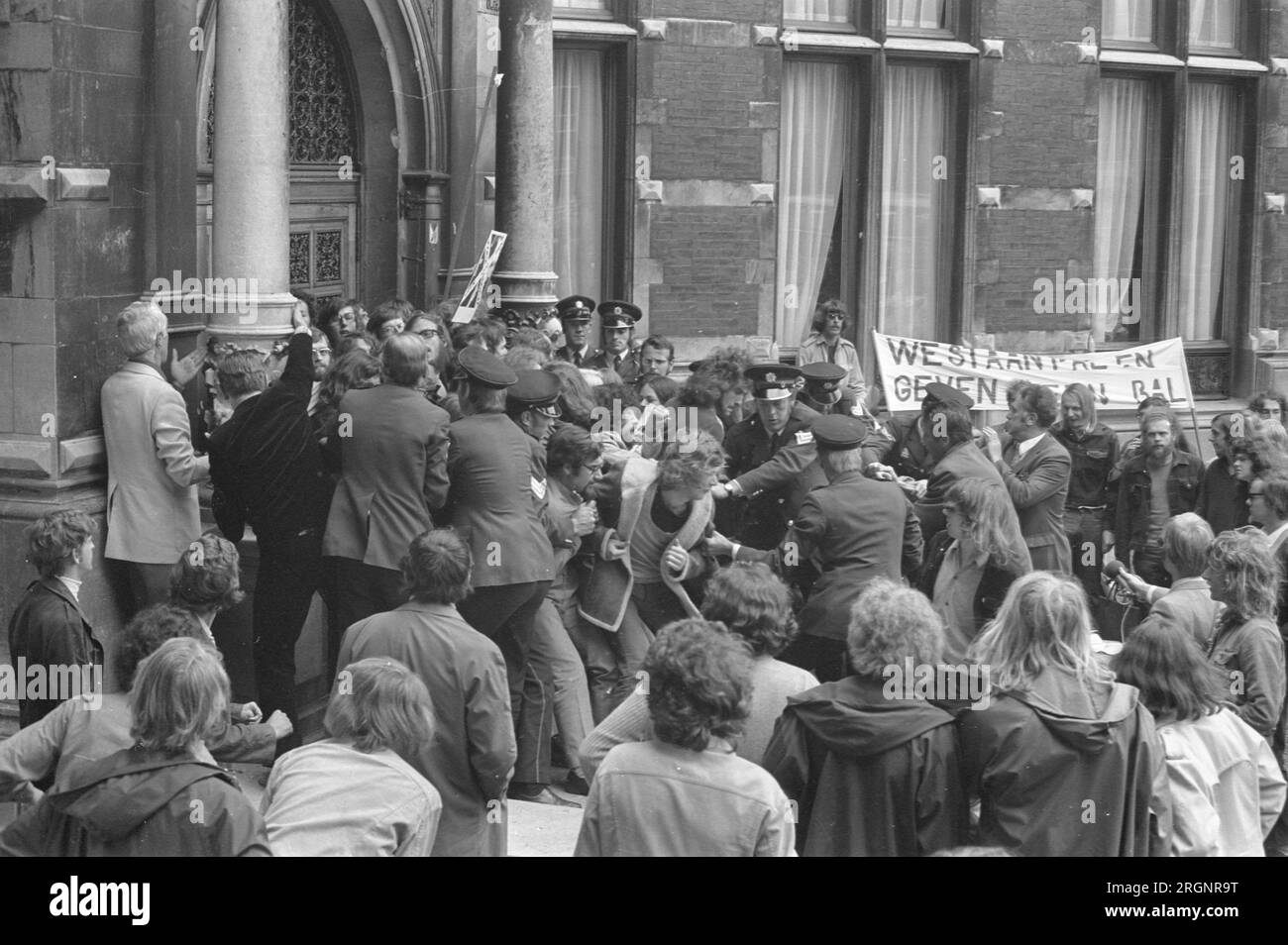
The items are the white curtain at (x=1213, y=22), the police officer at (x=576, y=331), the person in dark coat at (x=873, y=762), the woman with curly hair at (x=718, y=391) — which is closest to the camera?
the person in dark coat at (x=873, y=762)

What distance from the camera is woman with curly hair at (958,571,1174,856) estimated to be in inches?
186

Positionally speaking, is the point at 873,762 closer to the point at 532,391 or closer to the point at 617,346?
the point at 532,391

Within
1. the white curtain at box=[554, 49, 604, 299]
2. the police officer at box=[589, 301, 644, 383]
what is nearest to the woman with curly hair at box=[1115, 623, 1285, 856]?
the police officer at box=[589, 301, 644, 383]

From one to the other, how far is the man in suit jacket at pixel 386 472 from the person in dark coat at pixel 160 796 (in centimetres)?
259

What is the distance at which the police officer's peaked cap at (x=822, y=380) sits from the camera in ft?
29.3

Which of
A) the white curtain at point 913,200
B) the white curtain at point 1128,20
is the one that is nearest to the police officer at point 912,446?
the white curtain at point 913,200

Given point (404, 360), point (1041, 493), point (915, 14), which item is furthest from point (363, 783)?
point (915, 14)

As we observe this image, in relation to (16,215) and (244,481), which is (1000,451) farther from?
(16,215)

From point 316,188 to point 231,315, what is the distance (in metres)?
3.46

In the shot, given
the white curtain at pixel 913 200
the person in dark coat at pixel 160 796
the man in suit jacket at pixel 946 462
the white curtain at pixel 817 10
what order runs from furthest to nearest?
the white curtain at pixel 913 200 → the white curtain at pixel 817 10 → the man in suit jacket at pixel 946 462 → the person in dark coat at pixel 160 796

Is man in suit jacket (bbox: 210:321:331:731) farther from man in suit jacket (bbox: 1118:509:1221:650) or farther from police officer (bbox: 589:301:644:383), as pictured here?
man in suit jacket (bbox: 1118:509:1221:650)

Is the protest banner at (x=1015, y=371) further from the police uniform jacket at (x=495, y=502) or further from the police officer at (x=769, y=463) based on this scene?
the police uniform jacket at (x=495, y=502)

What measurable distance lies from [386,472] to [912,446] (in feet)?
11.1

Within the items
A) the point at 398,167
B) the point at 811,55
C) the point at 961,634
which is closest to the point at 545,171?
the point at 398,167
